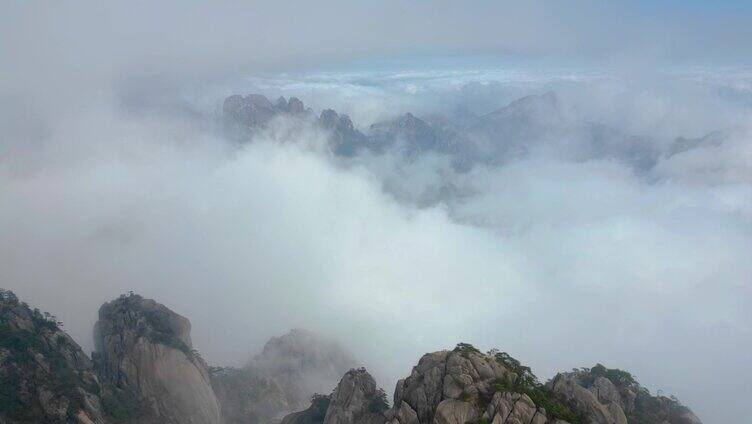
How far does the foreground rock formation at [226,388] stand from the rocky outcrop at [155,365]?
18cm

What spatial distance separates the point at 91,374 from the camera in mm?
87000

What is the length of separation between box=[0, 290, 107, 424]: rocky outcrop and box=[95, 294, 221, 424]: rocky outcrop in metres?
8.20

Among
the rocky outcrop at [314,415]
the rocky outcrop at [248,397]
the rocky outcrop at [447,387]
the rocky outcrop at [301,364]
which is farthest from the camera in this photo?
the rocky outcrop at [301,364]

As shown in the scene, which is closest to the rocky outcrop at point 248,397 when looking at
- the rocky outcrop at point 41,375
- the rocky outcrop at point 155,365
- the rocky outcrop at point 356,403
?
the rocky outcrop at point 155,365

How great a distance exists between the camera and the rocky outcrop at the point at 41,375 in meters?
74.3

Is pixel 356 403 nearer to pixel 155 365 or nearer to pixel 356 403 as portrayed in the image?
pixel 356 403

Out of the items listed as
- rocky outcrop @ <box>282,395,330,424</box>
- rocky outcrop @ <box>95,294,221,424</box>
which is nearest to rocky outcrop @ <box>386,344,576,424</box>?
rocky outcrop @ <box>282,395,330,424</box>

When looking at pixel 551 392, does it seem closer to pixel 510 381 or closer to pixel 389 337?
pixel 510 381

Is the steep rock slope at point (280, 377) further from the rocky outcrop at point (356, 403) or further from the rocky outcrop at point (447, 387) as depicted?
the rocky outcrop at point (447, 387)

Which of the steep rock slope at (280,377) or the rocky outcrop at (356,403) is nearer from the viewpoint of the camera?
the rocky outcrop at (356,403)

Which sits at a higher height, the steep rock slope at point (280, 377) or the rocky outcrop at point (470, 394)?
the rocky outcrop at point (470, 394)

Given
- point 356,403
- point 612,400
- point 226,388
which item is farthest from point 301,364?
point 612,400

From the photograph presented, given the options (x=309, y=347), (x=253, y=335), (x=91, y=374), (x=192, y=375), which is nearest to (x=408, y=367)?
(x=309, y=347)

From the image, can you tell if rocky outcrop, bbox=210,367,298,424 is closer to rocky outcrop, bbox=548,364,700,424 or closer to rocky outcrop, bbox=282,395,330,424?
rocky outcrop, bbox=282,395,330,424
